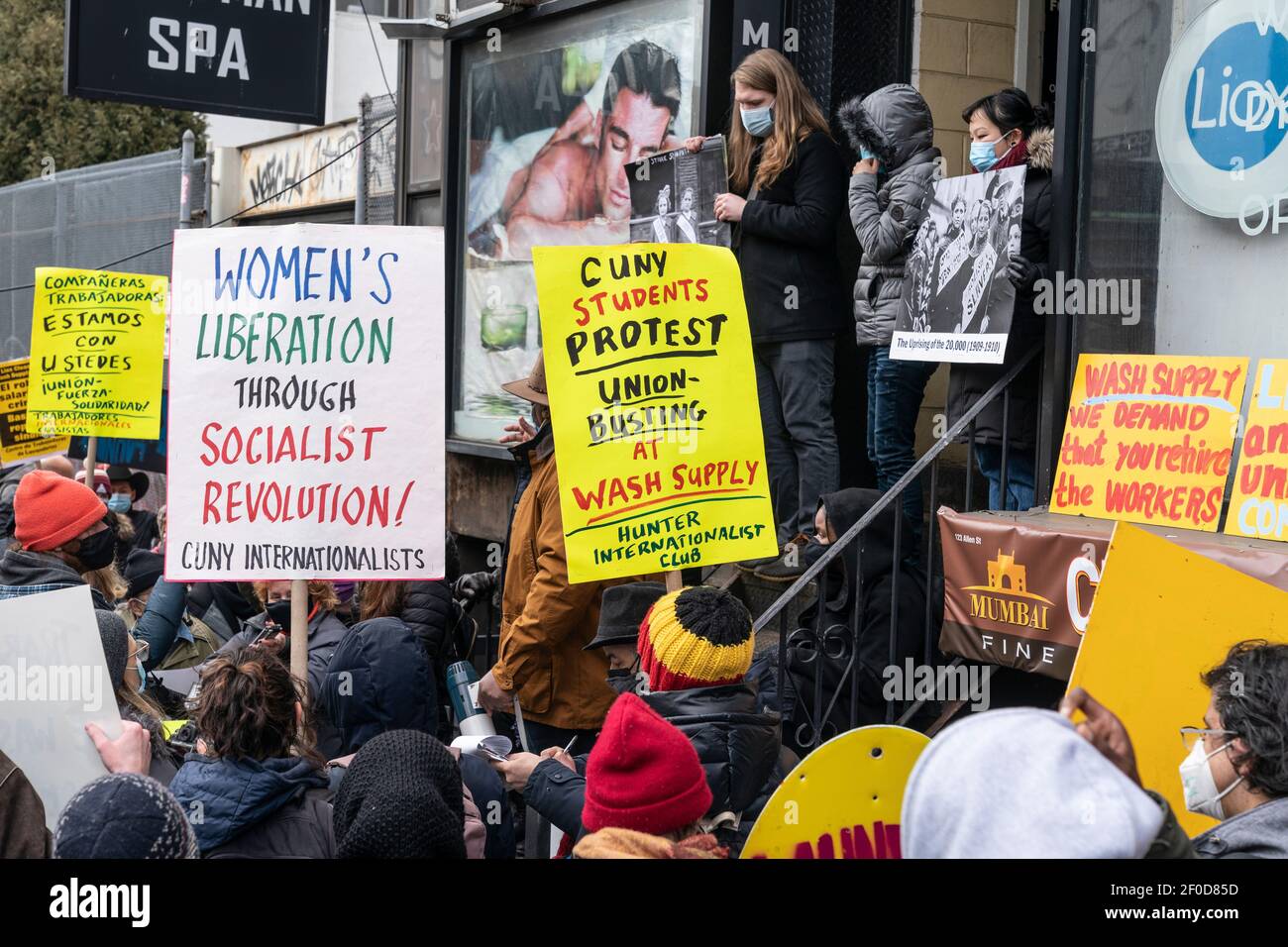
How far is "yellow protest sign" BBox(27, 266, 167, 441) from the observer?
9383 millimetres

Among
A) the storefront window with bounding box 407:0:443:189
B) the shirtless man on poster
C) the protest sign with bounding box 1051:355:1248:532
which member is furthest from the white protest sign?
the storefront window with bounding box 407:0:443:189

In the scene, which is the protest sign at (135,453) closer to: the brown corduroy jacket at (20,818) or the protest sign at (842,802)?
the brown corduroy jacket at (20,818)

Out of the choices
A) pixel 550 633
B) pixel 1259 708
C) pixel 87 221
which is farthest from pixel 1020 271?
pixel 87 221

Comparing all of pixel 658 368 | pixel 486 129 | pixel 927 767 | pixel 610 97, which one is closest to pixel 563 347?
pixel 658 368

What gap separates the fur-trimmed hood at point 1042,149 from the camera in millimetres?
5840

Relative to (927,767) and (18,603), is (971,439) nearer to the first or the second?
(18,603)

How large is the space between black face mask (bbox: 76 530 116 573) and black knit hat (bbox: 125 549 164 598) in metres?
1.60

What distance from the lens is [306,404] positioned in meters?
4.73

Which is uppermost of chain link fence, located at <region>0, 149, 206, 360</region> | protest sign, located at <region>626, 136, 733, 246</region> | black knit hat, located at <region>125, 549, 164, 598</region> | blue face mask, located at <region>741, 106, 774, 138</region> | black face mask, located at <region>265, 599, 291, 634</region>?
chain link fence, located at <region>0, 149, 206, 360</region>

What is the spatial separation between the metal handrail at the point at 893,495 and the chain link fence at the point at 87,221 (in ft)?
42.1

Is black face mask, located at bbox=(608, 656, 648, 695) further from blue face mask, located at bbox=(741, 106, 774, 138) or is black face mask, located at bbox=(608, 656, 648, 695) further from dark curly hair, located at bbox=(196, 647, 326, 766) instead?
blue face mask, located at bbox=(741, 106, 774, 138)

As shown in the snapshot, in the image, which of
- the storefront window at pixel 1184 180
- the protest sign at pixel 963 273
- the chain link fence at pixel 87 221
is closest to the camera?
the storefront window at pixel 1184 180

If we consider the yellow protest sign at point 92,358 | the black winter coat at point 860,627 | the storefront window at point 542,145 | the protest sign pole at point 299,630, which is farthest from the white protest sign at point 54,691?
the yellow protest sign at point 92,358

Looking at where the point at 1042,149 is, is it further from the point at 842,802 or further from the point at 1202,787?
the point at 842,802
